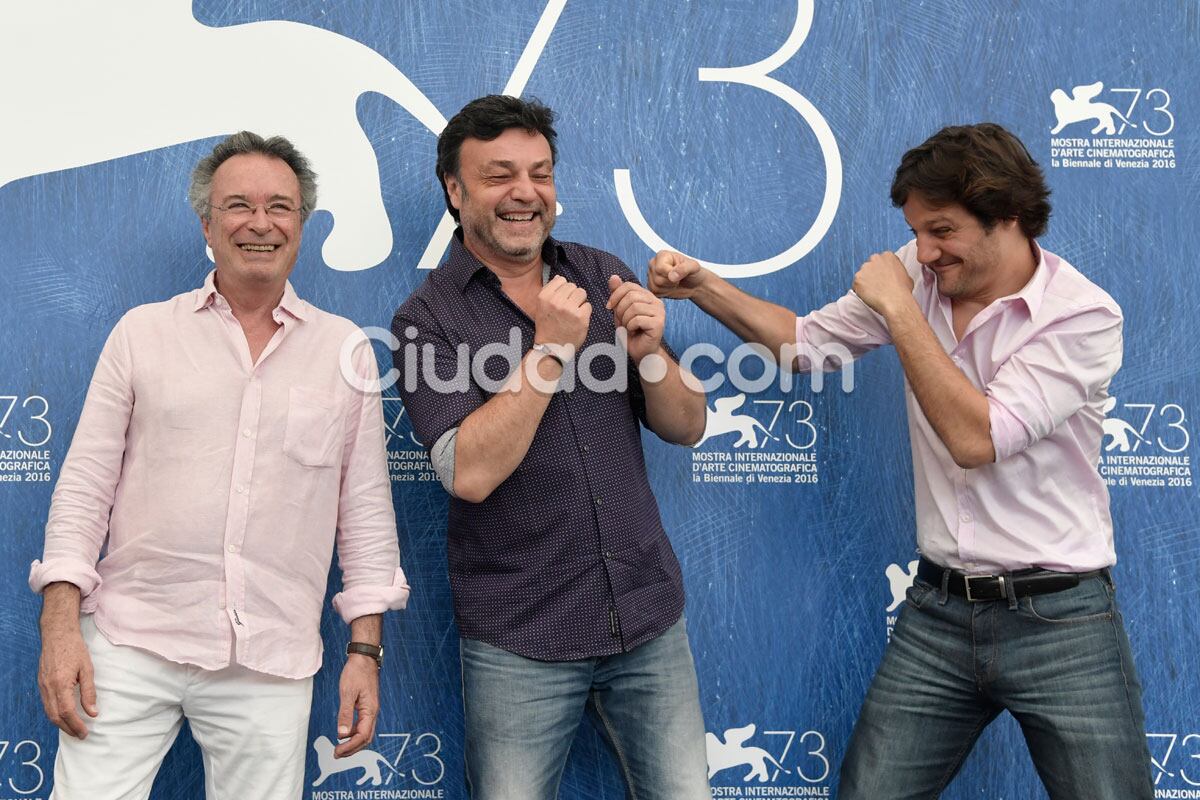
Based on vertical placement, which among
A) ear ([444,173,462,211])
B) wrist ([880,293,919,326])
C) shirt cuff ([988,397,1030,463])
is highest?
ear ([444,173,462,211])

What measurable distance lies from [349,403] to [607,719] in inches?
30.9

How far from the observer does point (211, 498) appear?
6.31 feet

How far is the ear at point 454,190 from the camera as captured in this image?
2.10 meters

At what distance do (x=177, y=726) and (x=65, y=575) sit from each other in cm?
36

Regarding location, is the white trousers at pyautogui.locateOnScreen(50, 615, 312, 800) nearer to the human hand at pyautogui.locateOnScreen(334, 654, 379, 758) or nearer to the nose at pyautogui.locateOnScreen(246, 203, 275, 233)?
the human hand at pyautogui.locateOnScreen(334, 654, 379, 758)

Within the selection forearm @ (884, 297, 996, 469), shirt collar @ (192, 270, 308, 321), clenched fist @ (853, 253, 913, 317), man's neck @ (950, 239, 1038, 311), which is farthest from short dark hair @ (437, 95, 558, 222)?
man's neck @ (950, 239, 1038, 311)

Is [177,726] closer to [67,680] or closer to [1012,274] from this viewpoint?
[67,680]

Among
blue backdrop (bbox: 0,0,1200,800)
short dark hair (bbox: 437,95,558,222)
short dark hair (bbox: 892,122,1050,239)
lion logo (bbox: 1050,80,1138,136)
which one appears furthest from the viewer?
lion logo (bbox: 1050,80,1138,136)

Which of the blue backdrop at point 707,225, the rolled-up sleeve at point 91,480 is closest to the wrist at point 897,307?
the blue backdrop at point 707,225

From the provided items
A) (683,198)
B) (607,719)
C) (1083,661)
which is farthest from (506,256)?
(1083,661)

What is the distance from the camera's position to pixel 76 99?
93.7 inches

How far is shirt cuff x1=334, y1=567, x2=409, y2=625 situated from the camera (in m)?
2.00

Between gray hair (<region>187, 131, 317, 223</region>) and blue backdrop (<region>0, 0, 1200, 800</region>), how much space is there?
0.28 m

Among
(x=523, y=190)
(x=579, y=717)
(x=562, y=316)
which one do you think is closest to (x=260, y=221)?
(x=523, y=190)
